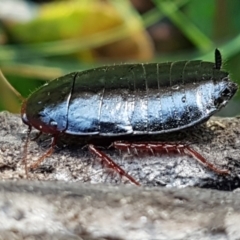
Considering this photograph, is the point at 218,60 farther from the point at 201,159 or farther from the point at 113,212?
the point at 113,212

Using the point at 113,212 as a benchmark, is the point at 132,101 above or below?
above

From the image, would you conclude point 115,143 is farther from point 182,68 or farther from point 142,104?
point 182,68

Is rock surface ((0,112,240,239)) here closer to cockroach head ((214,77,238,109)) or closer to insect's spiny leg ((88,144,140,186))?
insect's spiny leg ((88,144,140,186))

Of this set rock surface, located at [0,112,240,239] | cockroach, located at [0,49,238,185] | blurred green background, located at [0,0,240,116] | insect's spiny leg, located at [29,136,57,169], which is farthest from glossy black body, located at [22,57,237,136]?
blurred green background, located at [0,0,240,116]

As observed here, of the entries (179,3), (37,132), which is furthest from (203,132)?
(179,3)

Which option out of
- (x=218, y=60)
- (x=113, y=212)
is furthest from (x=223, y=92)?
(x=113, y=212)


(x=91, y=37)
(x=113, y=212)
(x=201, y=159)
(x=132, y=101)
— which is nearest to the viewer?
(x=113, y=212)

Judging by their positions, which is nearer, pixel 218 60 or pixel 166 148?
pixel 166 148
